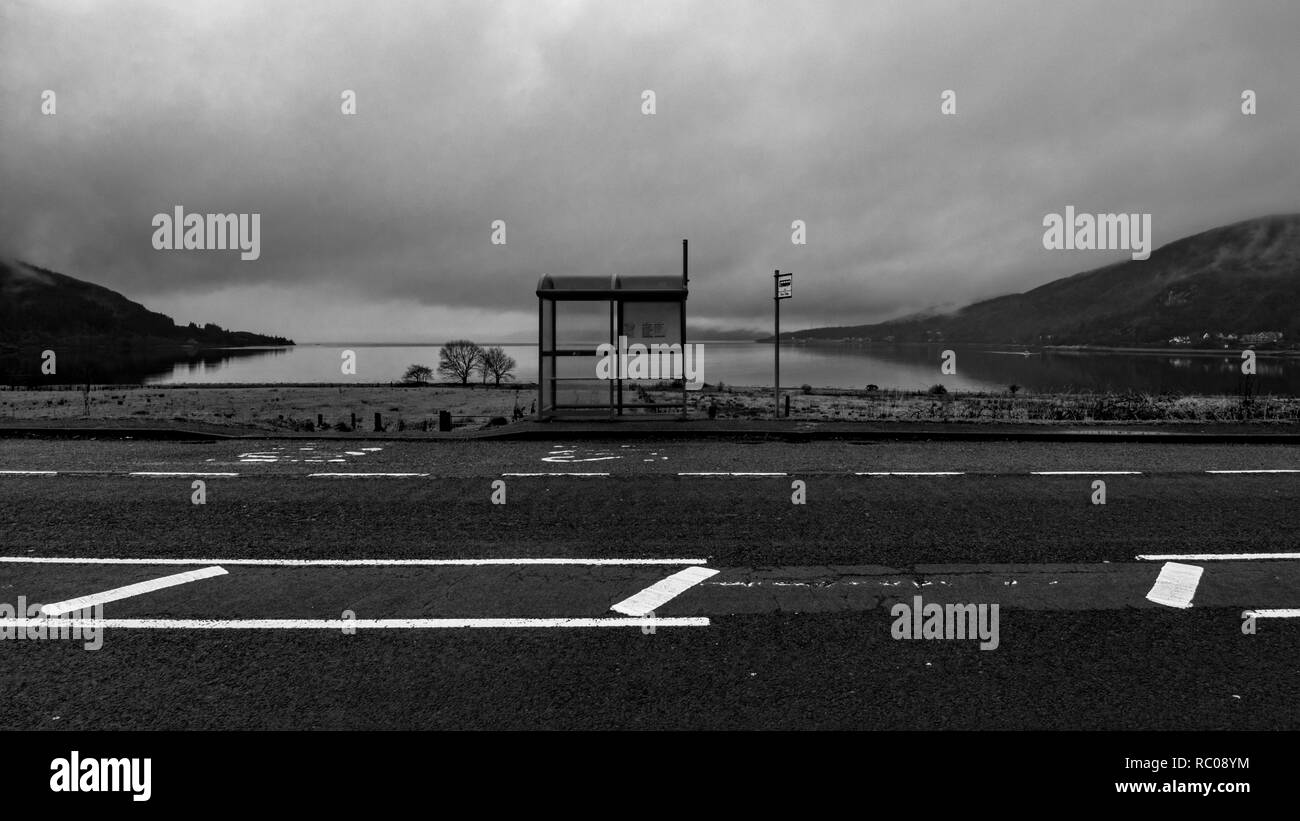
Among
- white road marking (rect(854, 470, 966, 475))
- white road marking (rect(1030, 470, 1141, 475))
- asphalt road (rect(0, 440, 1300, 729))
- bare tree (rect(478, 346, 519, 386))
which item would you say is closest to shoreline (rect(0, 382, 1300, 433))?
white road marking (rect(854, 470, 966, 475))

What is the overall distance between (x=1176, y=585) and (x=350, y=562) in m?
6.00

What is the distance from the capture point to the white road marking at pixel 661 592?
4.54 metres

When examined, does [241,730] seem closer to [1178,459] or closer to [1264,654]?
[1264,654]

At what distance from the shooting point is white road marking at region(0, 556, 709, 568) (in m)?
5.58

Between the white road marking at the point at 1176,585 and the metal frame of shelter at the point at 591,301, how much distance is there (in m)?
11.2

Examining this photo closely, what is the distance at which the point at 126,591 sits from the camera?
4875mm

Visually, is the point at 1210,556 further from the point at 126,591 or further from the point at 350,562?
the point at 126,591

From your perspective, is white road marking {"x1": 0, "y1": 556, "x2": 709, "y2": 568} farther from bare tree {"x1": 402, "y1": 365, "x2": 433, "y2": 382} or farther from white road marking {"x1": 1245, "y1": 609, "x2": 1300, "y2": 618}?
bare tree {"x1": 402, "y1": 365, "x2": 433, "y2": 382}

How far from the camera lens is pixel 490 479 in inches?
365

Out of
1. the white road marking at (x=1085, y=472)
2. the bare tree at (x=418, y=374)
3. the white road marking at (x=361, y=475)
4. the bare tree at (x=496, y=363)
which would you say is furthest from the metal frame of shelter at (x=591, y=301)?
the bare tree at (x=418, y=374)

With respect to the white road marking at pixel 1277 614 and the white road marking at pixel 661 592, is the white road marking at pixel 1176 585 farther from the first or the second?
the white road marking at pixel 661 592

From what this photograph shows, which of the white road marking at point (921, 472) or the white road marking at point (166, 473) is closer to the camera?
the white road marking at point (166, 473)

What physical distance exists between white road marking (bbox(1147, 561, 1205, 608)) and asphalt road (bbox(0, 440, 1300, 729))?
8 cm
